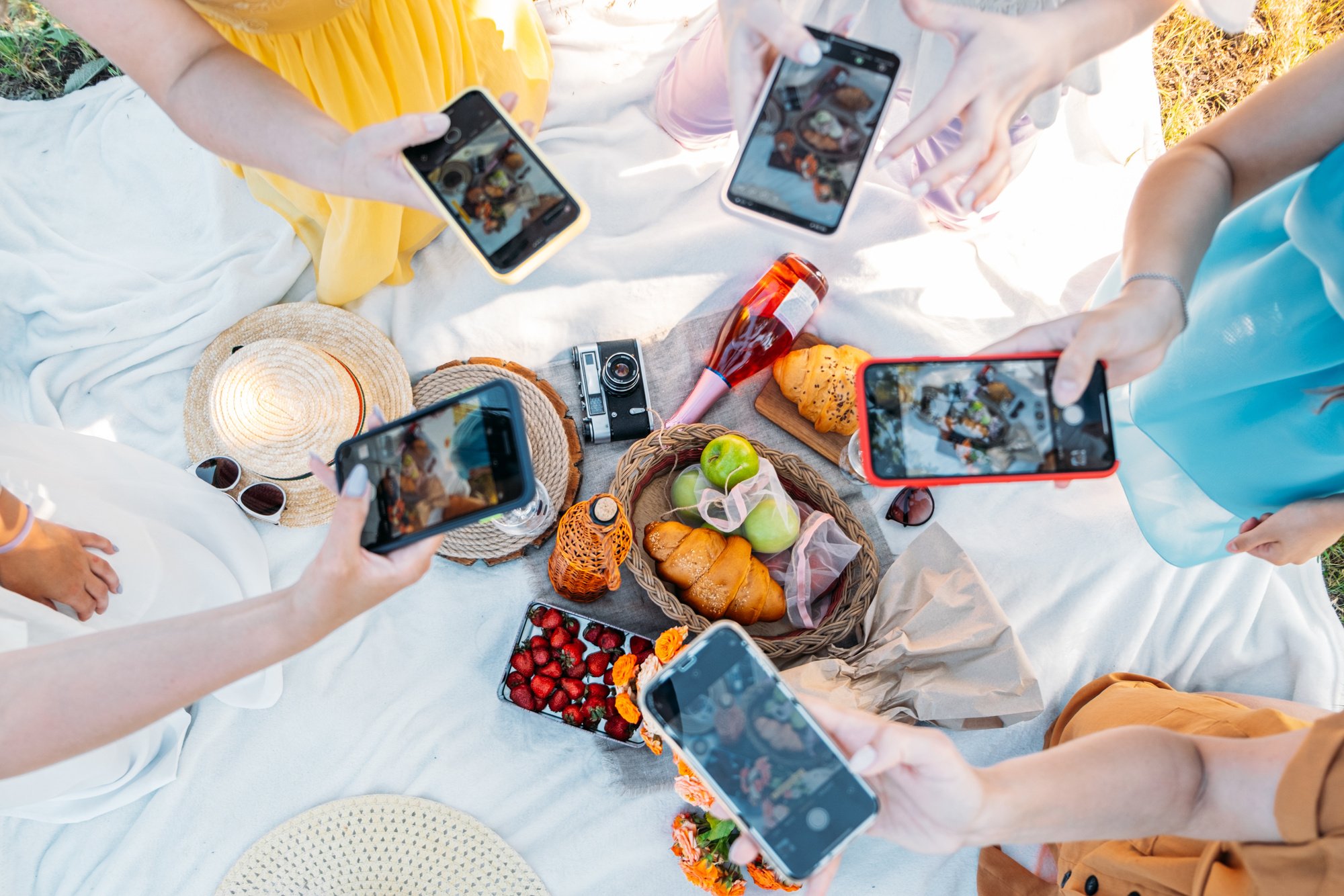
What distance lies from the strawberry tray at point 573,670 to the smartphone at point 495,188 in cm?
62

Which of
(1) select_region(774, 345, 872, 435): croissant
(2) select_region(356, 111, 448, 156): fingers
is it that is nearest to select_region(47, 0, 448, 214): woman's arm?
(2) select_region(356, 111, 448, 156): fingers

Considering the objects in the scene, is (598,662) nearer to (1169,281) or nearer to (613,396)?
(613,396)

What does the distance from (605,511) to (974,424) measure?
1.76 ft

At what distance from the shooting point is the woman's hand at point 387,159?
1.01 m

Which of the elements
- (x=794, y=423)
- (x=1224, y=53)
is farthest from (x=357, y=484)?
(x=1224, y=53)

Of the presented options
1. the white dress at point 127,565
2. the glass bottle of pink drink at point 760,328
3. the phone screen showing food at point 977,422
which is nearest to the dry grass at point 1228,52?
the glass bottle of pink drink at point 760,328

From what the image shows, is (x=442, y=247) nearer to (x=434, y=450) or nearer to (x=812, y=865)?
(x=434, y=450)

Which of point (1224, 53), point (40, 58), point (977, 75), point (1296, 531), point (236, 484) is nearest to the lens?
point (977, 75)

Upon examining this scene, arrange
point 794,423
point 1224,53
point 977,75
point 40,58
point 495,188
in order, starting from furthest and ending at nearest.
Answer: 1. point 1224,53
2. point 40,58
3. point 794,423
4. point 495,188
5. point 977,75

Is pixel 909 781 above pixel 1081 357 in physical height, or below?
below

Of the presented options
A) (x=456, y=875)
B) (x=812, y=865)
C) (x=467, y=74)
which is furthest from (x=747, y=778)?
(x=467, y=74)

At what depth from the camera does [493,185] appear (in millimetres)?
1091

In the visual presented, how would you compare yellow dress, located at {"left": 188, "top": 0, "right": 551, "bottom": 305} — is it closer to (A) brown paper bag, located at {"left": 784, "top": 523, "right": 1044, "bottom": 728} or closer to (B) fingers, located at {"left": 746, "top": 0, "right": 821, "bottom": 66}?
(B) fingers, located at {"left": 746, "top": 0, "right": 821, "bottom": 66}

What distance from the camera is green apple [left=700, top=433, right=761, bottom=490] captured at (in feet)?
4.36
